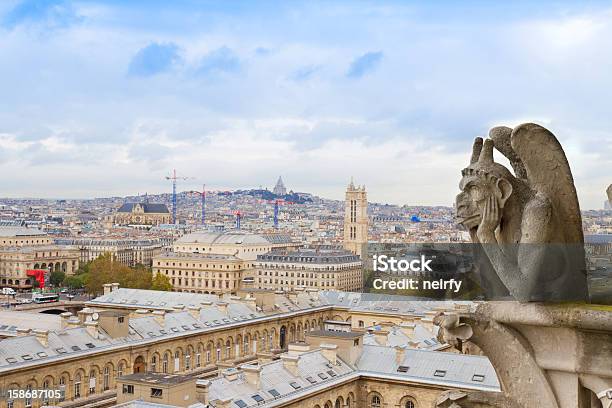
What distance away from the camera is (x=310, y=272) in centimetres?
11469

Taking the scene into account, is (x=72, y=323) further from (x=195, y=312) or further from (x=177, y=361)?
(x=195, y=312)

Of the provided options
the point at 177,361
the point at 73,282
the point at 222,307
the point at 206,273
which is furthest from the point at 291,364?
the point at 73,282

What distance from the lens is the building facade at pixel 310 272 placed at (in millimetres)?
114000

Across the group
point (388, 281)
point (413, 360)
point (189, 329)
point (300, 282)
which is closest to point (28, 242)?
point (300, 282)

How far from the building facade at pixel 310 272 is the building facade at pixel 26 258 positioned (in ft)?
122

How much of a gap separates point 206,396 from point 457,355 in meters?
13.0

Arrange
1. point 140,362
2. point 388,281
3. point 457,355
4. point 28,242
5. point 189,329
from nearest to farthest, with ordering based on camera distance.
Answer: point 388,281, point 457,355, point 140,362, point 189,329, point 28,242

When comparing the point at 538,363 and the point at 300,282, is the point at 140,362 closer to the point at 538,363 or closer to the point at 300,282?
the point at 538,363

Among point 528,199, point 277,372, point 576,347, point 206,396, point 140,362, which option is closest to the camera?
point 576,347

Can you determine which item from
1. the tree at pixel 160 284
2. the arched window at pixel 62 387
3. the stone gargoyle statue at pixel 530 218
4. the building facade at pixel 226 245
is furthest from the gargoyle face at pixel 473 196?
the building facade at pixel 226 245

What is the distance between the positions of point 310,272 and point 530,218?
109846mm

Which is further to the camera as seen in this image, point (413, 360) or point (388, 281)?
point (413, 360)

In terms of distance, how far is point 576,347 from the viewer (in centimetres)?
500

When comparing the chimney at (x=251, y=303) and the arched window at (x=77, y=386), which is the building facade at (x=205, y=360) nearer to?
the arched window at (x=77, y=386)
